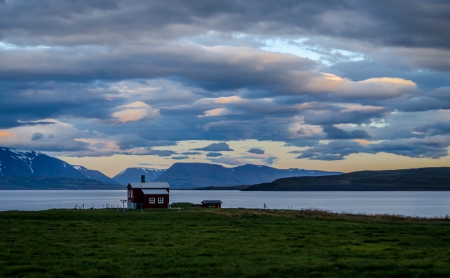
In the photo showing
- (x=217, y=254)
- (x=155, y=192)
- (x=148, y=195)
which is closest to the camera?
(x=217, y=254)

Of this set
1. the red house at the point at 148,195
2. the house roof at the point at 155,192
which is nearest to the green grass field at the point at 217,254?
the red house at the point at 148,195

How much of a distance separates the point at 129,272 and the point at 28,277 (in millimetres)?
4375

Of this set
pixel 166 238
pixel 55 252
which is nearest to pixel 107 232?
pixel 166 238

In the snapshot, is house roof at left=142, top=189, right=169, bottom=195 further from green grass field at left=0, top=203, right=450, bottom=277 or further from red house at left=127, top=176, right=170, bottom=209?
green grass field at left=0, top=203, right=450, bottom=277

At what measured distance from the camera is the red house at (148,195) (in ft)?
328

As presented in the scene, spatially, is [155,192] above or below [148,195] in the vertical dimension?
above

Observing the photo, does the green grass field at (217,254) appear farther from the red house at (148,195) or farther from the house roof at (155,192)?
the house roof at (155,192)

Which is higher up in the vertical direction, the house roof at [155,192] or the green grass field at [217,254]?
the house roof at [155,192]

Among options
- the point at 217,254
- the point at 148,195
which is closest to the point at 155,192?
the point at 148,195

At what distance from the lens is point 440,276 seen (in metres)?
23.0

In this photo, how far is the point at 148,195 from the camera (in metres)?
99.8

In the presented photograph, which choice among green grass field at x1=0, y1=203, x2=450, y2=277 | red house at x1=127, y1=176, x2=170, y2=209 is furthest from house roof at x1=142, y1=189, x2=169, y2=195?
green grass field at x1=0, y1=203, x2=450, y2=277

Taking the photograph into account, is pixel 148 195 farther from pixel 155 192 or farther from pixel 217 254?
pixel 217 254

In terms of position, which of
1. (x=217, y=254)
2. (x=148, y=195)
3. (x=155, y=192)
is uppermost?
(x=155, y=192)
